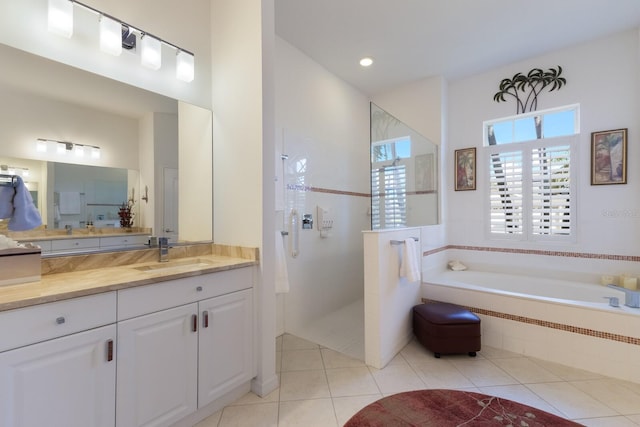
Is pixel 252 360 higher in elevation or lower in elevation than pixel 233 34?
lower

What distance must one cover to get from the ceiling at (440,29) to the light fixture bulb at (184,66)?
3.04 ft

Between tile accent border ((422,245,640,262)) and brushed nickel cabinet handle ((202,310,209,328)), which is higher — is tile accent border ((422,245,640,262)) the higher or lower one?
the higher one

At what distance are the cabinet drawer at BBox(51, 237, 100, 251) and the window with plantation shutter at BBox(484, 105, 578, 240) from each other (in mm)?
4055

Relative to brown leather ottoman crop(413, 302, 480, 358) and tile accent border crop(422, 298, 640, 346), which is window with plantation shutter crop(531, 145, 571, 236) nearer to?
tile accent border crop(422, 298, 640, 346)

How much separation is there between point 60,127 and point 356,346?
2.74 metres

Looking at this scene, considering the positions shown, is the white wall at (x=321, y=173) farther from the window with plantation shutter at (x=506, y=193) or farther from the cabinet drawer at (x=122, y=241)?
the window with plantation shutter at (x=506, y=193)

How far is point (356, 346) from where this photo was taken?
263 cm

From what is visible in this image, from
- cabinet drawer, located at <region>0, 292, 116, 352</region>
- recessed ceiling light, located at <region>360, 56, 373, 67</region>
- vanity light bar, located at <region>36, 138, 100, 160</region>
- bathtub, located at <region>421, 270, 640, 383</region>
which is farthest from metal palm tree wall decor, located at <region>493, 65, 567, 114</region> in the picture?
cabinet drawer, located at <region>0, 292, 116, 352</region>

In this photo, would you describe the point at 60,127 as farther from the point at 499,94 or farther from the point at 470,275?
the point at 499,94

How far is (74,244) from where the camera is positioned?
163 centimetres

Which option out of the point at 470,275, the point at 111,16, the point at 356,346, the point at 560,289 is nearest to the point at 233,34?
the point at 111,16

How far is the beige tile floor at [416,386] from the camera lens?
66.3 inches

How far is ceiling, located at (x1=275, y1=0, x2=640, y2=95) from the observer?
2439mm

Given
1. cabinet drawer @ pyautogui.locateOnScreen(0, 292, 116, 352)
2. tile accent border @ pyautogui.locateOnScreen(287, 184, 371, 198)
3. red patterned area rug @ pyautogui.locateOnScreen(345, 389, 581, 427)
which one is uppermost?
tile accent border @ pyautogui.locateOnScreen(287, 184, 371, 198)
